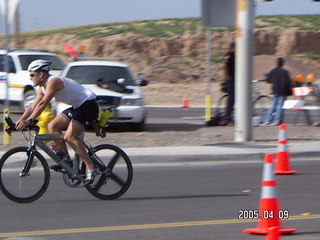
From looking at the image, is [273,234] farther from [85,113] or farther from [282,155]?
[282,155]

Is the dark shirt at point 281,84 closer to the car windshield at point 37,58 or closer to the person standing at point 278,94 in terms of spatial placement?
the person standing at point 278,94

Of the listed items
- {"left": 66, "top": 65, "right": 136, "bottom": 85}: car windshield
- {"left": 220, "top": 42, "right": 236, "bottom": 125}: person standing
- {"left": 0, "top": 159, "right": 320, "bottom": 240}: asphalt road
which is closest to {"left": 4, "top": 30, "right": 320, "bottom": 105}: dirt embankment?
{"left": 66, "top": 65, "right": 136, "bottom": 85}: car windshield

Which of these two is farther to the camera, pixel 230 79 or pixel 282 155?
pixel 230 79

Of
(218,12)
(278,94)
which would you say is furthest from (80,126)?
(278,94)

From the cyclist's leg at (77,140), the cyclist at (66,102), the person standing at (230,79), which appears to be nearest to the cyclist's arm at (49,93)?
the cyclist at (66,102)

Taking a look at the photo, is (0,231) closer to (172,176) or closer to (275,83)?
(172,176)

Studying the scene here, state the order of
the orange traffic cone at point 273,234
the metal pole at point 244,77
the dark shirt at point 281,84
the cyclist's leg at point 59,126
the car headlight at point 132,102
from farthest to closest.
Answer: the dark shirt at point 281,84
the car headlight at point 132,102
the metal pole at point 244,77
the cyclist's leg at point 59,126
the orange traffic cone at point 273,234

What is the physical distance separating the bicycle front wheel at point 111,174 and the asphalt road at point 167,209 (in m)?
0.14

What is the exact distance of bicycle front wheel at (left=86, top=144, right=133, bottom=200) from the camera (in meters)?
9.84

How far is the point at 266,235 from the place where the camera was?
7609 mm

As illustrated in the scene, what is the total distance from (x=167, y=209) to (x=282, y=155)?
10.9ft

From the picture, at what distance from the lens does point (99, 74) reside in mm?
18891

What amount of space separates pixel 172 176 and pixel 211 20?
697 cm

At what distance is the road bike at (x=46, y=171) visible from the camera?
31.4 feet
